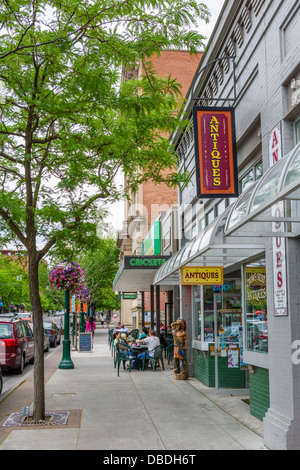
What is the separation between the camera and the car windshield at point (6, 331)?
15742 millimetres

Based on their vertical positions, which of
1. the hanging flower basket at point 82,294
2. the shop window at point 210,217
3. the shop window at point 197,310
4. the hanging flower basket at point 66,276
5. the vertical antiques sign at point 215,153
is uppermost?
the vertical antiques sign at point 215,153

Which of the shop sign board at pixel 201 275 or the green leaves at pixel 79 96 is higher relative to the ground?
the green leaves at pixel 79 96

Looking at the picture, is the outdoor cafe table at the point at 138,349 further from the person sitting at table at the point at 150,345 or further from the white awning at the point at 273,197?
the white awning at the point at 273,197

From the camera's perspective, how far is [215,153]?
31.4 feet

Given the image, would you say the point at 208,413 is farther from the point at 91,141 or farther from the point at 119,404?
the point at 91,141

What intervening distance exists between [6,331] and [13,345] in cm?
70

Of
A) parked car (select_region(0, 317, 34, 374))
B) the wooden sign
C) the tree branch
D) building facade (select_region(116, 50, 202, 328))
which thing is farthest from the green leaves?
building facade (select_region(116, 50, 202, 328))

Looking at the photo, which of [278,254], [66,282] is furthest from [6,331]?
[278,254]

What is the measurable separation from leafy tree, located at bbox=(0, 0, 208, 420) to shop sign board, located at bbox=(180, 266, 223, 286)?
1985mm

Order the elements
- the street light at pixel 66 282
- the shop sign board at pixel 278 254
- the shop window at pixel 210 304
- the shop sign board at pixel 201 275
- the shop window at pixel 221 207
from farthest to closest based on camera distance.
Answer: the street light at pixel 66 282 → the shop window at pixel 210 304 → the shop window at pixel 221 207 → the shop sign board at pixel 201 275 → the shop sign board at pixel 278 254

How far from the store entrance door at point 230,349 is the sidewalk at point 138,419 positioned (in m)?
0.54

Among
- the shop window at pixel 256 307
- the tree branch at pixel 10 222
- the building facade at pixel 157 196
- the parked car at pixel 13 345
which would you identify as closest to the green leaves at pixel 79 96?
the tree branch at pixel 10 222

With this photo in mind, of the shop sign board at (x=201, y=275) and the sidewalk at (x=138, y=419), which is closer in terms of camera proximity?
the sidewalk at (x=138, y=419)

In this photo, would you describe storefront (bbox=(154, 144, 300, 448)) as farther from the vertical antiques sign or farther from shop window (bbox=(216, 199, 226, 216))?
shop window (bbox=(216, 199, 226, 216))
